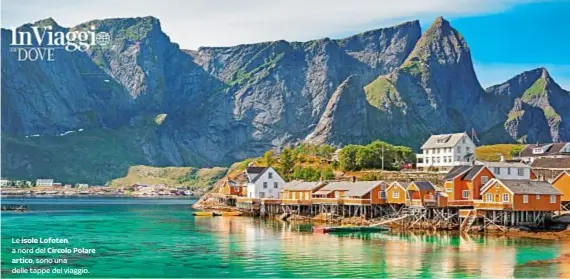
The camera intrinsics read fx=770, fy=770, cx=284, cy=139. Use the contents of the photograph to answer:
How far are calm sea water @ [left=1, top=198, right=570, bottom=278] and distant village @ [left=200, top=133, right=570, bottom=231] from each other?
237 inches

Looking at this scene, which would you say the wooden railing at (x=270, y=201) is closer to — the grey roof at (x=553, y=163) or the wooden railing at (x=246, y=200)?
the wooden railing at (x=246, y=200)

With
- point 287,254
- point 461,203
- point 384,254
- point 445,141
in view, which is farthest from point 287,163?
point 384,254

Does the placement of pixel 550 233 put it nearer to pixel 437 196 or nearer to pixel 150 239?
pixel 437 196

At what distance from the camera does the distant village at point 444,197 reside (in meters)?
64.3

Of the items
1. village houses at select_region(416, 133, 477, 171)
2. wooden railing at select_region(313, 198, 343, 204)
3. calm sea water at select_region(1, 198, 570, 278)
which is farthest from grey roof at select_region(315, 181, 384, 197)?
village houses at select_region(416, 133, 477, 171)

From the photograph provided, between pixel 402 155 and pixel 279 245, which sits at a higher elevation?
pixel 402 155

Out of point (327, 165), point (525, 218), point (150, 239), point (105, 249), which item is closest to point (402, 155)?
point (327, 165)

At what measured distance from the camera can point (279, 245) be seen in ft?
182

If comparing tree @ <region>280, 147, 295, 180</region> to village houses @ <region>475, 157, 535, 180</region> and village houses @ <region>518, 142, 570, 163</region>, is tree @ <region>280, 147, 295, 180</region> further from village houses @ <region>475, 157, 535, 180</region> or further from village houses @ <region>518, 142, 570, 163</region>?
village houses @ <region>475, 157, 535, 180</region>

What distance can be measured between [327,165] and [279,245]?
68.6 metres

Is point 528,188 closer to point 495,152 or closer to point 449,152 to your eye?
point 449,152

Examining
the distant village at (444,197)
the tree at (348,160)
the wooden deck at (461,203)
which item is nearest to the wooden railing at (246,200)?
the distant village at (444,197)

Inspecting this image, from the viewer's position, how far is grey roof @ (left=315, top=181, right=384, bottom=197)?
78.4 meters

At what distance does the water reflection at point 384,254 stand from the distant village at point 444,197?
5.50 meters
